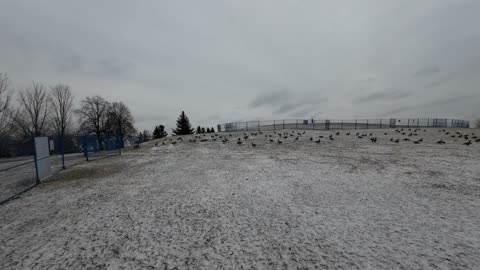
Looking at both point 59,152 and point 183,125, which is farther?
point 183,125

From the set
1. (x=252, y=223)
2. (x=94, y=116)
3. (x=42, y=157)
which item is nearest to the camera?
(x=252, y=223)

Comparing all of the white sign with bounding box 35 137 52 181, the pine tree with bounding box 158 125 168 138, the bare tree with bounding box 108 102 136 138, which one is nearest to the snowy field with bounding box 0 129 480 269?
the white sign with bounding box 35 137 52 181

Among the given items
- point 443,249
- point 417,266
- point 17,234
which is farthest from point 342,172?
point 17,234

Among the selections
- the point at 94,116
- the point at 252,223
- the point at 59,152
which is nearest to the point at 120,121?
the point at 94,116

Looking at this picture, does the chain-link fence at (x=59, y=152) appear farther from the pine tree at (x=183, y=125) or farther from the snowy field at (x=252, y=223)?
the pine tree at (x=183, y=125)

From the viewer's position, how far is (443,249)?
10.3 ft

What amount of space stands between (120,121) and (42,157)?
45.1 m

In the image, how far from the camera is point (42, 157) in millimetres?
8359

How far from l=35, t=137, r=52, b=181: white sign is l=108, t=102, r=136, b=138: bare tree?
41.5 meters

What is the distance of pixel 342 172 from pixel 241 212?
581cm

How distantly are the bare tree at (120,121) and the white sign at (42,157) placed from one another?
41455 mm

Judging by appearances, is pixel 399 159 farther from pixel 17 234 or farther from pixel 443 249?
pixel 17 234

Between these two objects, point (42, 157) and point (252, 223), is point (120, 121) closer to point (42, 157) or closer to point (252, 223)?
point (42, 157)

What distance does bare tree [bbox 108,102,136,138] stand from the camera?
46.4 metres
